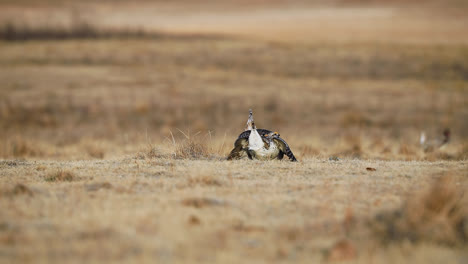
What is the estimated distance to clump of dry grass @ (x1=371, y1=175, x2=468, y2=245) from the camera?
4.77 metres

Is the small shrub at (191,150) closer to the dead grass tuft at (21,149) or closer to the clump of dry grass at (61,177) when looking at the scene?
the clump of dry grass at (61,177)

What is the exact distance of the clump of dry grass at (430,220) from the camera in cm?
477

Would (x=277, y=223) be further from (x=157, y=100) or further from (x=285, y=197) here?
(x=157, y=100)

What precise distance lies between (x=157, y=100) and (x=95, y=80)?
23.3ft

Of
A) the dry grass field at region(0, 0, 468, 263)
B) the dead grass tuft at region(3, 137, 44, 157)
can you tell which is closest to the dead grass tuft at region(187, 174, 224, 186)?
the dry grass field at region(0, 0, 468, 263)

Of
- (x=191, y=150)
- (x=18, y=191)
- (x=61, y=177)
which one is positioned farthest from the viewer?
(x=191, y=150)

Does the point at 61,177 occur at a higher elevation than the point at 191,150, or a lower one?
lower

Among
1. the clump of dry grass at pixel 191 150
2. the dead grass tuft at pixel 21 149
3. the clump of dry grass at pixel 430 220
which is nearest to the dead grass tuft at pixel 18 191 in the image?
the clump of dry grass at pixel 191 150

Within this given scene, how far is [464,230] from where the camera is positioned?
491cm

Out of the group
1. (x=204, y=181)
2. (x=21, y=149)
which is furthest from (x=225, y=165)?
(x=21, y=149)

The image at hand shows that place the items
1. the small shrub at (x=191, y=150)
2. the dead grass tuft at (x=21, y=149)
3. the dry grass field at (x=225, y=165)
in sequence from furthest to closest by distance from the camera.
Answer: the dead grass tuft at (x=21, y=149) < the small shrub at (x=191, y=150) < the dry grass field at (x=225, y=165)

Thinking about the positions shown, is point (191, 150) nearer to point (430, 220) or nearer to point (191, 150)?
point (191, 150)

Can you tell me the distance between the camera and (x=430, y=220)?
16.2ft

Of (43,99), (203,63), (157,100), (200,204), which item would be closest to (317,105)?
(157,100)
